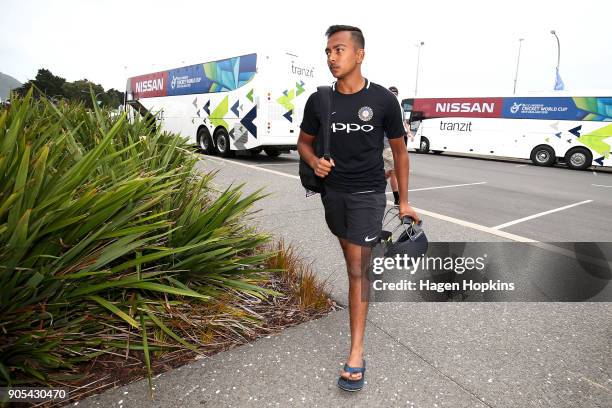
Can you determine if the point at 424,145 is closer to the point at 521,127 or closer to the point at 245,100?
the point at 521,127

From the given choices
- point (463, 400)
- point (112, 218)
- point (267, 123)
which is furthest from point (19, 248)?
point (267, 123)

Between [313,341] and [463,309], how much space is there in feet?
4.38

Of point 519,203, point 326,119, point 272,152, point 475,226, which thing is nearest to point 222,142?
point 272,152

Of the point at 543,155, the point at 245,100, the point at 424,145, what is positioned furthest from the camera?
the point at 424,145

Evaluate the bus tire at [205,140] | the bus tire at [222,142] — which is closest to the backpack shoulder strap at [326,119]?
the bus tire at [222,142]

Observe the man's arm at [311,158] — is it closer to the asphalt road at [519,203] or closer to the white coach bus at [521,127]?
the asphalt road at [519,203]

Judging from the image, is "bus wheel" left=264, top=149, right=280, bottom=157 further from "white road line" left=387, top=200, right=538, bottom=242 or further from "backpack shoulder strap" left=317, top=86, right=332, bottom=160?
"backpack shoulder strap" left=317, top=86, right=332, bottom=160

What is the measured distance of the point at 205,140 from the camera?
14125 mm

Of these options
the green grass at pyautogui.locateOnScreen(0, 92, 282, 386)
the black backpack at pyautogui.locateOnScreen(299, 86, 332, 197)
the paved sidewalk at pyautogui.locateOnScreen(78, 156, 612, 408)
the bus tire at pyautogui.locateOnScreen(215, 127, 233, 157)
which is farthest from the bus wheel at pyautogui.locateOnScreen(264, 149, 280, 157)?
the black backpack at pyautogui.locateOnScreen(299, 86, 332, 197)

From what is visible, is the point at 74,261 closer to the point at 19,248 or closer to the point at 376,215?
the point at 19,248

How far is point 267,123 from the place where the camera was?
11.9 m

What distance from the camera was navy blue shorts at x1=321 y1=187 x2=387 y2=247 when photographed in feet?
7.52

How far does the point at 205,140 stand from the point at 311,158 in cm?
1244

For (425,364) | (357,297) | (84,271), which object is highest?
(84,271)
